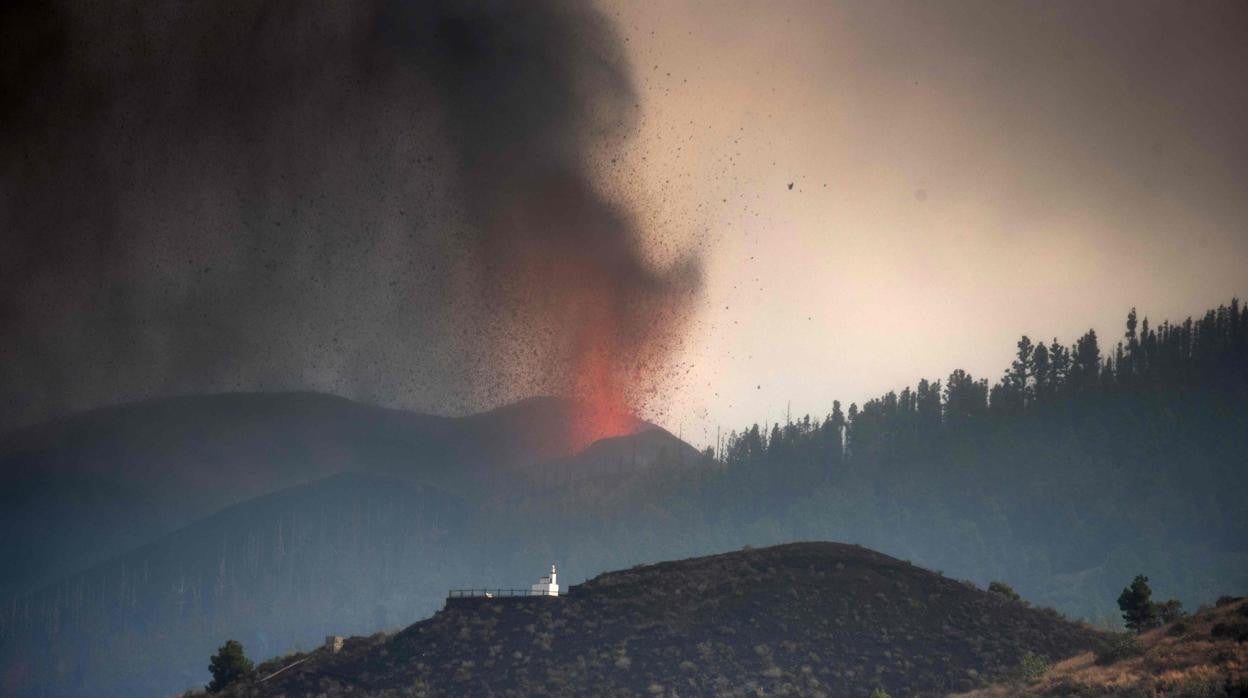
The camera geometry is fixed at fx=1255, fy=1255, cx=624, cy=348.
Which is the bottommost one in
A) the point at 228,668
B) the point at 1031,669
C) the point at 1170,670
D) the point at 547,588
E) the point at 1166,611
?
the point at 1170,670

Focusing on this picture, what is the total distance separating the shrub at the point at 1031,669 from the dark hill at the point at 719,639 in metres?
1.85

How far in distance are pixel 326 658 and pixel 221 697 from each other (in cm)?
891

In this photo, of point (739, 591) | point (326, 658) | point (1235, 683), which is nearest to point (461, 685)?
point (326, 658)

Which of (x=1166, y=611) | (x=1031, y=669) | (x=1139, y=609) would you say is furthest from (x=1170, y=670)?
(x=1166, y=611)

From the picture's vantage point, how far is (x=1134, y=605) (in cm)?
10444

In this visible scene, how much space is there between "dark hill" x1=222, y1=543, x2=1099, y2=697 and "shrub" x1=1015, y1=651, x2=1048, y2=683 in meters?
1.85

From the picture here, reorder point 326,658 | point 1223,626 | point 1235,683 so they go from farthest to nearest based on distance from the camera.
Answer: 1. point 326,658
2. point 1223,626
3. point 1235,683

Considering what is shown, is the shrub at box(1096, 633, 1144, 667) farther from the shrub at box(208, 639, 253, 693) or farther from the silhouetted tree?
the shrub at box(208, 639, 253, 693)

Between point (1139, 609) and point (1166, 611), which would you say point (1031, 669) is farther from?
point (1166, 611)

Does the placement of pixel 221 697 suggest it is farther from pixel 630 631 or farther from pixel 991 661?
pixel 991 661

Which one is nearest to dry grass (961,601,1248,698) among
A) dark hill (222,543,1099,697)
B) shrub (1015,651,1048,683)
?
shrub (1015,651,1048,683)

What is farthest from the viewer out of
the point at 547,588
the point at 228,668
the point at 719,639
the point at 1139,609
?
the point at 228,668

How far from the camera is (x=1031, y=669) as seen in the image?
285 feet

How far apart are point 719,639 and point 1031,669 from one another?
2357 cm
